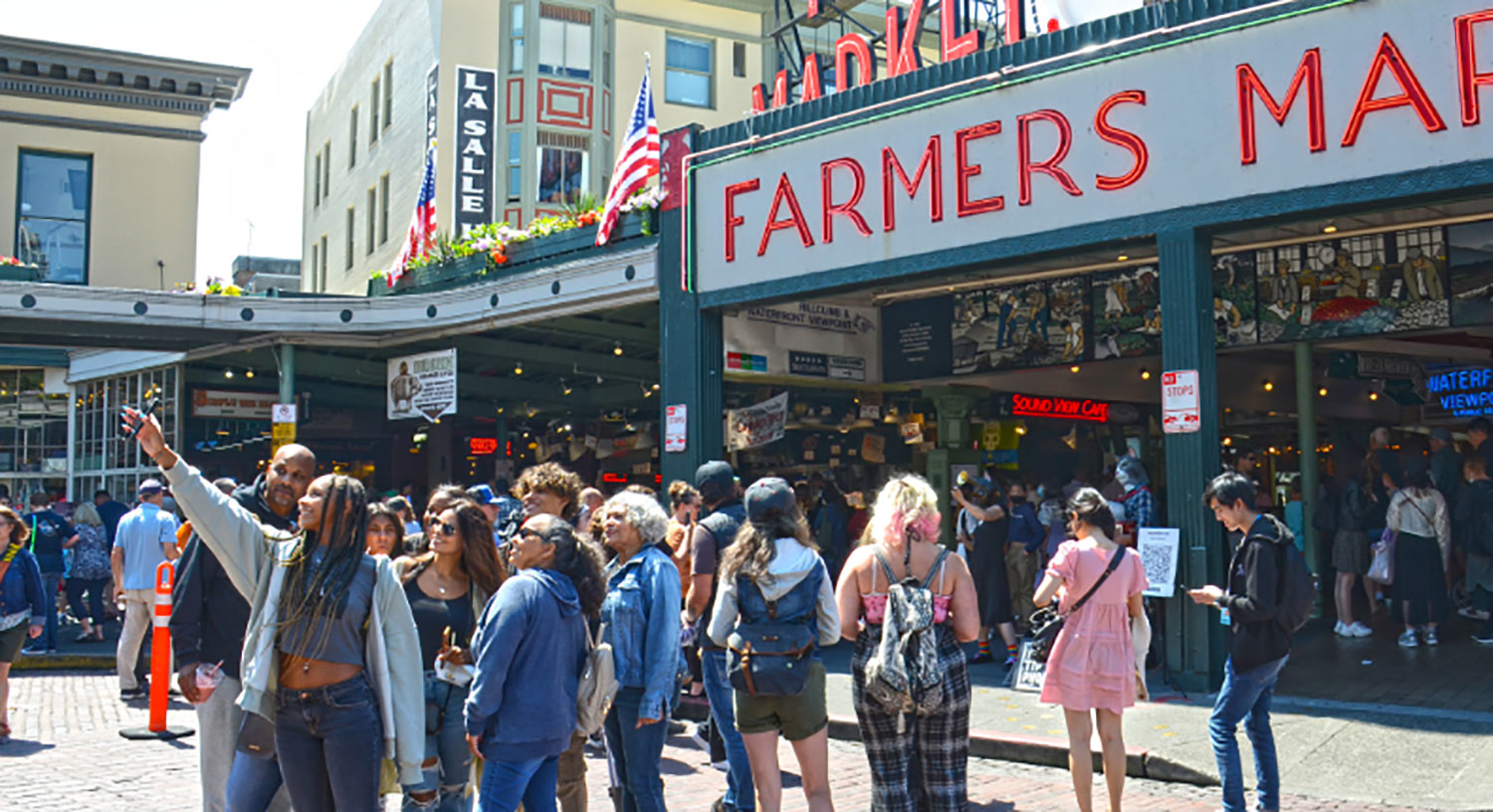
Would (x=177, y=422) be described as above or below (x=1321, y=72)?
below

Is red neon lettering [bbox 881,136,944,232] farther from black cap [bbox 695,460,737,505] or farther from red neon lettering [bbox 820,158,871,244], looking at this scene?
black cap [bbox 695,460,737,505]

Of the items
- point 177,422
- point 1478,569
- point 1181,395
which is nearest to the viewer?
point 1181,395

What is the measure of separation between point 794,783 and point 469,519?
3298 mm

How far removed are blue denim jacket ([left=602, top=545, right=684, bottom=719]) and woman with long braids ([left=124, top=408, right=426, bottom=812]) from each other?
1.23m

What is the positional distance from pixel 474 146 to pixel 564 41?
5240 millimetres

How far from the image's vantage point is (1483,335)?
15383mm

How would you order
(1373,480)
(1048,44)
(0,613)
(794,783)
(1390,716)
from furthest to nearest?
(1373,480) < (1048,44) < (0,613) < (1390,716) < (794,783)

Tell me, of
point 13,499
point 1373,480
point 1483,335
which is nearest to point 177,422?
point 13,499

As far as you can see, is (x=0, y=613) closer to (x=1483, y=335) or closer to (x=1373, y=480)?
(x=1373, y=480)

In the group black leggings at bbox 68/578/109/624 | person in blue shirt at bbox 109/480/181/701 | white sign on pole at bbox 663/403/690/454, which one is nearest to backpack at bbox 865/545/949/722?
Answer: person in blue shirt at bbox 109/480/181/701

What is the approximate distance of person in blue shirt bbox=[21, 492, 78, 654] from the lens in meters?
14.4

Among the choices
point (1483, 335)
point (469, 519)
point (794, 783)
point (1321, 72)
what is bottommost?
point (794, 783)

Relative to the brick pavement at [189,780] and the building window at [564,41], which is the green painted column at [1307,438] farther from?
the building window at [564,41]

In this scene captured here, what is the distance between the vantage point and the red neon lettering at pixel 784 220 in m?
13.8
